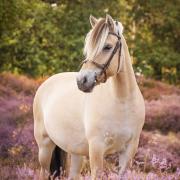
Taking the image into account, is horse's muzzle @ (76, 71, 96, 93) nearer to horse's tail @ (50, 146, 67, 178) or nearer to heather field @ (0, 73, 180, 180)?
heather field @ (0, 73, 180, 180)

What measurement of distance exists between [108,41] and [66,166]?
203cm

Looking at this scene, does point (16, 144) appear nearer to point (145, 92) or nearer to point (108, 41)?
point (108, 41)

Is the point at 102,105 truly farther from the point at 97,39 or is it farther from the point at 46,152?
the point at 46,152

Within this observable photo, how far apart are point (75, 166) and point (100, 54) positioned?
6.10 ft

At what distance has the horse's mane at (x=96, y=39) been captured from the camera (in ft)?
15.0

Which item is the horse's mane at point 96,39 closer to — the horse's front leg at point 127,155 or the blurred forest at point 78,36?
the horse's front leg at point 127,155

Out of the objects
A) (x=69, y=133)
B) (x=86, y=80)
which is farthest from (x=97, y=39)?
(x=69, y=133)

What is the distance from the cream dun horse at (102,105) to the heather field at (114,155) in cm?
30

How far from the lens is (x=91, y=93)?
5000 millimetres

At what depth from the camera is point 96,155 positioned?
481cm

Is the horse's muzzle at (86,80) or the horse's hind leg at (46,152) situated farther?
the horse's hind leg at (46,152)

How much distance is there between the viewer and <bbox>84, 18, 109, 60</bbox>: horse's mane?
15.0 ft

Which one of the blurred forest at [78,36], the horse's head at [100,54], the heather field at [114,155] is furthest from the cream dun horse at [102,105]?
the blurred forest at [78,36]

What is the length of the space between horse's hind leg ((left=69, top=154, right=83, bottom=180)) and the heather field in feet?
0.88
